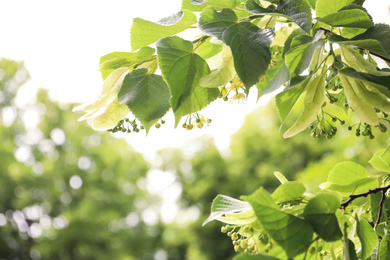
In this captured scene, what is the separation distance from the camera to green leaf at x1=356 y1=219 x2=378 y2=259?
92 centimetres

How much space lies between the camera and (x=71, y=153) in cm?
1912

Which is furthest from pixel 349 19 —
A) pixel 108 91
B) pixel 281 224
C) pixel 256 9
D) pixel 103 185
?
pixel 103 185

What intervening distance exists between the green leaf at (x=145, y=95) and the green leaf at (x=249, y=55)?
0.63ft

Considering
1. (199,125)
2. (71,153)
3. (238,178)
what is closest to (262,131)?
(238,178)

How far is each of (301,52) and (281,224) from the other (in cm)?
32

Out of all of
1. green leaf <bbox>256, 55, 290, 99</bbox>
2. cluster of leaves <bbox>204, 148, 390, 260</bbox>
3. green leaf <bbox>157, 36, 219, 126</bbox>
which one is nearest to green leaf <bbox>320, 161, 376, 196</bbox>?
cluster of leaves <bbox>204, 148, 390, 260</bbox>

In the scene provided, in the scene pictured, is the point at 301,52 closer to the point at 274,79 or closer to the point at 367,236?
the point at 274,79

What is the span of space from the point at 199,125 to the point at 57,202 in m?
18.4

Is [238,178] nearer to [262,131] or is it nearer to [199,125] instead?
[262,131]

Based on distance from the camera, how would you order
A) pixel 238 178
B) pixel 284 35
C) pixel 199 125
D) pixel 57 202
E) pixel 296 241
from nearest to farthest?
pixel 296 241, pixel 284 35, pixel 199 125, pixel 57 202, pixel 238 178

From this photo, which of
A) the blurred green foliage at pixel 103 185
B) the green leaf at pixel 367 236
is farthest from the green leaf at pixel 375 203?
the blurred green foliage at pixel 103 185

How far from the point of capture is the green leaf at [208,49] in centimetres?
102

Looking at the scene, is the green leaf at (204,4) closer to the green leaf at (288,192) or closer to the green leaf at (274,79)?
the green leaf at (274,79)

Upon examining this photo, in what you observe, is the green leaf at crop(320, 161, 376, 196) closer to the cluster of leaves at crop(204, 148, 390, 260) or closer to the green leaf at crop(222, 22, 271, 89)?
the cluster of leaves at crop(204, 148, 390, 260)
